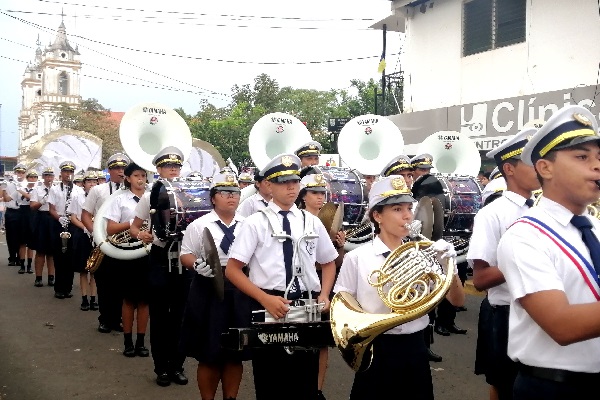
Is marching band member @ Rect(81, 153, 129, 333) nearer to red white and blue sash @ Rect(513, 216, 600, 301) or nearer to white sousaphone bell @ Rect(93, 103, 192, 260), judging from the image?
white sousaphone bell @ Rect(93, 103, 192, 260)

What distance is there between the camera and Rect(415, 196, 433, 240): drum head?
4.55 metres

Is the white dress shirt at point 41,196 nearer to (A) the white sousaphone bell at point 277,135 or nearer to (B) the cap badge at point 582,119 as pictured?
(A) the white sousaphone bell at point 277,135

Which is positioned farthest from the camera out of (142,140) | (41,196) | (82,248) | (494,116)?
(494,116)

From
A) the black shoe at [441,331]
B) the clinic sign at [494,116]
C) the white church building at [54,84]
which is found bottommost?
the black shoe at [441,331]

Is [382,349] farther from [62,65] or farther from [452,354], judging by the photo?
[62,65]

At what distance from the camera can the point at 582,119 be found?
241 cm

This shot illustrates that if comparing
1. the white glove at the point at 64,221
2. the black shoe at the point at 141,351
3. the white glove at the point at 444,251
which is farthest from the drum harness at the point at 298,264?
the white glove at the point at 64,221

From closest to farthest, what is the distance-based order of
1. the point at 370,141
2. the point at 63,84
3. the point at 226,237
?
1. the point at 226,237
2. the point at 370,141
3. the point at 63,84

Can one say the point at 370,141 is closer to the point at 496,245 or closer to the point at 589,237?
the point at 496,245

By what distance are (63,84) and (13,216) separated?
91189 millimetres

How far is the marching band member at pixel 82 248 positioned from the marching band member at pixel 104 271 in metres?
1.35

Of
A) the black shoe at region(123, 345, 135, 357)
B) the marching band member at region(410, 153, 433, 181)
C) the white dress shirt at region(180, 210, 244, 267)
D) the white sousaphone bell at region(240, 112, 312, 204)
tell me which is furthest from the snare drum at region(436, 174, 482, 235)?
the black shoe at region(123, 345, 135, 357)

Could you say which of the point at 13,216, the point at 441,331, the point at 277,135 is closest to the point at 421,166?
the point at 277,135

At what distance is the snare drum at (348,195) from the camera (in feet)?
22.4
